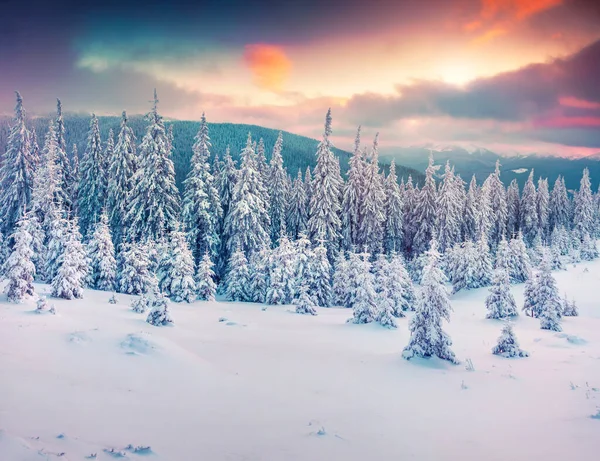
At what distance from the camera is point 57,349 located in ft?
39.3

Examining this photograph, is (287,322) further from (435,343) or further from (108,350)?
(108,350)

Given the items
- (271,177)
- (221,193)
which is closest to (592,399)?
(221,193)

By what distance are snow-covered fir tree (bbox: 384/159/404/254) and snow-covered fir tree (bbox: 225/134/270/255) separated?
21962 mm

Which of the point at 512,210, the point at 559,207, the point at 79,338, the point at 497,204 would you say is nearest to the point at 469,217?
the point at 497,204

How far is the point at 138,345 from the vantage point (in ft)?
42.1

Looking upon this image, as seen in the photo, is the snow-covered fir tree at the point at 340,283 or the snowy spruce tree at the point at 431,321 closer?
the snowy spruce tree at the point at 431,321

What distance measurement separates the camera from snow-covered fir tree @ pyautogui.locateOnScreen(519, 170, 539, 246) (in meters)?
73.1

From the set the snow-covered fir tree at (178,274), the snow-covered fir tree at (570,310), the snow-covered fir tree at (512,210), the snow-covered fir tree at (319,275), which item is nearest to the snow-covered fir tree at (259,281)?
the snow-covered fir tree at (319,275)

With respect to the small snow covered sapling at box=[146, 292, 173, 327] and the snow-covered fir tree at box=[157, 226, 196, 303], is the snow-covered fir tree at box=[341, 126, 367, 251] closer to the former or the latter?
the snow-covered fir tree at box=[157, 226, 196, 303]

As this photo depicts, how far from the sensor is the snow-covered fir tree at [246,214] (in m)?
37.3

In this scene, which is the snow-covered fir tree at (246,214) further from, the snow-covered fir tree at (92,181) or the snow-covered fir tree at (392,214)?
the snow-covered fir tree at (392,214)

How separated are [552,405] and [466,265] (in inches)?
1396

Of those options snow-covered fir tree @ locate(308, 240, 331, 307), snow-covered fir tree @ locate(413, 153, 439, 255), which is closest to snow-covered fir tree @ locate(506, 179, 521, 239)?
snow-covered fir tree @ locate(413, 153, 439, 255)

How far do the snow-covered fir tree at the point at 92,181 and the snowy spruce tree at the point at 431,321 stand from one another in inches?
1524
